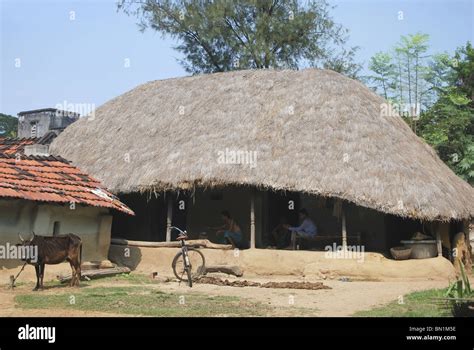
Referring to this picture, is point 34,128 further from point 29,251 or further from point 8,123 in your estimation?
point 29,251

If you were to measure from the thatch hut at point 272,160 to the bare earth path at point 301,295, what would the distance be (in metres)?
1.96

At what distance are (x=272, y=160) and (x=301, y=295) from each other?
15.5ft

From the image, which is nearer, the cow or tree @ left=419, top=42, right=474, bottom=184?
the cow

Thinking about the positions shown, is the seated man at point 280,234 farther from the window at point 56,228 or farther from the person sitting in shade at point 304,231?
the window at point 56,228

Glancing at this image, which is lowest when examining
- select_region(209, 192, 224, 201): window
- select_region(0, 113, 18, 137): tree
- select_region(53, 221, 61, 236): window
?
select_region(53, 221, 61, 236): window

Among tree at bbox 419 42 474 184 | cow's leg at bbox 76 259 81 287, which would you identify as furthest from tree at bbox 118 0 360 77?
cow's leg at bbox 76 259 81 287

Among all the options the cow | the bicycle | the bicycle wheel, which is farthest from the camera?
the bicycle wheel

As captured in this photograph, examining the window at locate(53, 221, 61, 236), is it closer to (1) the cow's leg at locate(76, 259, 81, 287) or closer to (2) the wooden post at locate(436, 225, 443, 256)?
(1) the cow's leg at locate(76, 259, 81, 287)

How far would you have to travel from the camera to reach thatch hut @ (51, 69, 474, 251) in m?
13.8

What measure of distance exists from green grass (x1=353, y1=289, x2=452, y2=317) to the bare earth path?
26 cm

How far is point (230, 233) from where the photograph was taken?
14359mm
